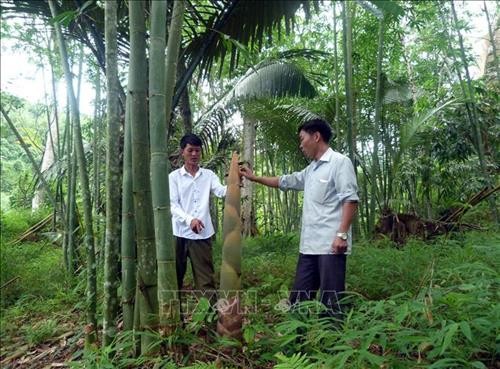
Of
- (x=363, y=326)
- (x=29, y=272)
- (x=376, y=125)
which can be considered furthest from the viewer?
(x=376, y=125)

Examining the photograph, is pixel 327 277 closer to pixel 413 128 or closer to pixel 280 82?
pixel 280 82

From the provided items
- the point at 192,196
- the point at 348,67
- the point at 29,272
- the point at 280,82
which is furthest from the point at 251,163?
the point at 192,196

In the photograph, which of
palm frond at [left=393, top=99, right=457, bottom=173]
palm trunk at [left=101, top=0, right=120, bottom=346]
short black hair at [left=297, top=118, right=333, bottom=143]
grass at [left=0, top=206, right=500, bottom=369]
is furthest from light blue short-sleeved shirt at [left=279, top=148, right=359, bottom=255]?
palm frond at [left=393, top=99, right=457, bottom=173]

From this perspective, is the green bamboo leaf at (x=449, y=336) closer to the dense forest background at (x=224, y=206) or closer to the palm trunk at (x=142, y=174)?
the dense forest background at (x=224, y=206)

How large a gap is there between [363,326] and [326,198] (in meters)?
0.77

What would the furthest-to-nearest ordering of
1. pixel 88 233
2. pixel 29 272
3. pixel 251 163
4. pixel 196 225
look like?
1. pixel 251 163
2. pixel 29 272
3. pixel 196 225
4. pixel 88 233

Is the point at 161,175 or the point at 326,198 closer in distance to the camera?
the point at 161,175

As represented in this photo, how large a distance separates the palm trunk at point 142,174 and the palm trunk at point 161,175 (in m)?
0.10

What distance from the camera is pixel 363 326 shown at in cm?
210

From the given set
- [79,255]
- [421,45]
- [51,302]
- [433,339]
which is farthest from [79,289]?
[421,45]

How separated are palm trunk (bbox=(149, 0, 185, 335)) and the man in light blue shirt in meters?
0.59

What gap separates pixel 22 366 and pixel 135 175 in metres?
1.78

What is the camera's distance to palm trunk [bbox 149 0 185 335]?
2188 millimetres

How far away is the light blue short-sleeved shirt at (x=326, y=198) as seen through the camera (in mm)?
2543
